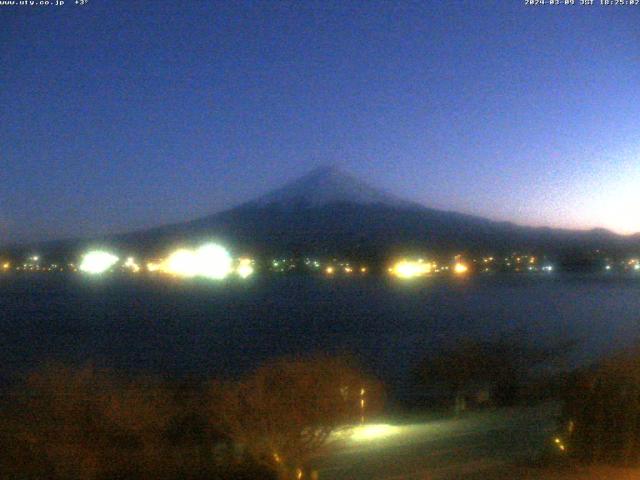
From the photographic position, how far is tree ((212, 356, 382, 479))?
20.2 ft

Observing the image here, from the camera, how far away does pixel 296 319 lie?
32969mm

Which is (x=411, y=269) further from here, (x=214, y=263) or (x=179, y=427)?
(x=179, y=427)

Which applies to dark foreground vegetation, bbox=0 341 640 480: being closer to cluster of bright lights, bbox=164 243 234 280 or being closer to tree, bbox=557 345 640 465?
tree, bbox=557 345 640 465

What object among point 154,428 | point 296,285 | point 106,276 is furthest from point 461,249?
point 154,428

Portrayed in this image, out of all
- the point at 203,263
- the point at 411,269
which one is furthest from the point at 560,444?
the point at 203,263

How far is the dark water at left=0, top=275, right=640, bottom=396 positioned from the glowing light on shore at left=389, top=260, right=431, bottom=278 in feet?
3.68

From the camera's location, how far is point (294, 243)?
197 ft

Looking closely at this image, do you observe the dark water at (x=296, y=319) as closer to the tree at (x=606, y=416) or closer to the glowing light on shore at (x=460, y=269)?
the glowing light on shore at (x=460, y=269)

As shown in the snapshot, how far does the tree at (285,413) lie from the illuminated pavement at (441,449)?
908mm

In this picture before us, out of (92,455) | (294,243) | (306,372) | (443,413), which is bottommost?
(443,413)

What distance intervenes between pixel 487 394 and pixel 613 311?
1775 cm

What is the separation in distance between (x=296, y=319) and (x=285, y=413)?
88.0ft

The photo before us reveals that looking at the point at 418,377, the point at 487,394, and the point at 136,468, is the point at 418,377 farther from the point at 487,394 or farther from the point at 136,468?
the point at 136,468

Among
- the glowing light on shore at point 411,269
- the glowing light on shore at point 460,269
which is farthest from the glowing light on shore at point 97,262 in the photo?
the glowing light on shore at point 460,269
